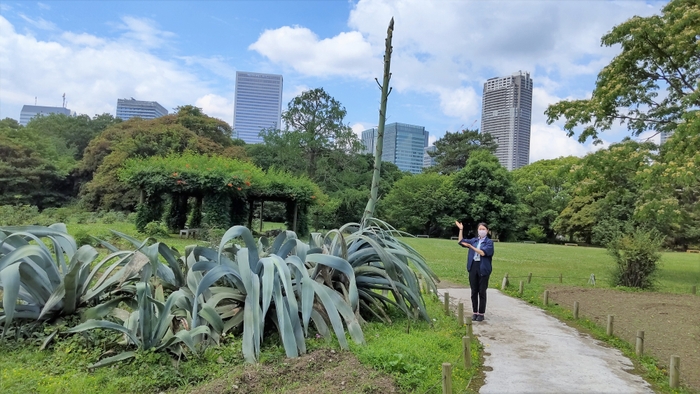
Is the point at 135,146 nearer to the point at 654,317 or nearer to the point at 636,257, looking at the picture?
the point at 636,257

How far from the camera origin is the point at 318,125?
43.6 meters

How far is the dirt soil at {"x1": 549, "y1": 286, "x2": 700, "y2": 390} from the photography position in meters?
5.50

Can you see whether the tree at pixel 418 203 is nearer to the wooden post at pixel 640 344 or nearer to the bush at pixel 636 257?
the bush at pixel 636 257

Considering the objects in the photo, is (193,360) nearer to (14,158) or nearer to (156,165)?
(156,165)

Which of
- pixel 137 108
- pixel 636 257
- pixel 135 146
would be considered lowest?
pixel 636 257

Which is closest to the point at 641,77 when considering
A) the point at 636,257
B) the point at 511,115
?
the point at 636,257

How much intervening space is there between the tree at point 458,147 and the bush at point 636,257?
149 ft

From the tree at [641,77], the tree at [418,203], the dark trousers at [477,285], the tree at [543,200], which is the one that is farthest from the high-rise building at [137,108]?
the dark trousers at [477,285]

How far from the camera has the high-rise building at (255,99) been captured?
3647 inches

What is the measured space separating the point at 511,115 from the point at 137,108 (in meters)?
68.5

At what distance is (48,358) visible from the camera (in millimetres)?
3471

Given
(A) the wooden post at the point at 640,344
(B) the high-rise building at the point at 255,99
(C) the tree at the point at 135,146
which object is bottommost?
(A) the wooden post at the point at 640,344

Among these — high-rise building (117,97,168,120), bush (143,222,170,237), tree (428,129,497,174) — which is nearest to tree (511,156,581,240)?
tree (428,129,497,174)

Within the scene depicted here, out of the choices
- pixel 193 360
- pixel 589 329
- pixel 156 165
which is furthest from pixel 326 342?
pixel 156 165
